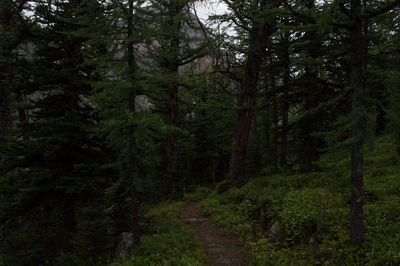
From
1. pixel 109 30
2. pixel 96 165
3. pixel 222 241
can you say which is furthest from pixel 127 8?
pixel 222 241

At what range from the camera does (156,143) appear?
30.1 feet

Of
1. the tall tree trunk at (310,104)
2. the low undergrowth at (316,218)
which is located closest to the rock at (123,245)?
the low undergrowth at (316,218)

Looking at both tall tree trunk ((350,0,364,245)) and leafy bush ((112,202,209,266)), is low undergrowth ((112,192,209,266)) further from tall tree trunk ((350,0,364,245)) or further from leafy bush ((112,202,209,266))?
tall tree trunk ((350,0,364,245))

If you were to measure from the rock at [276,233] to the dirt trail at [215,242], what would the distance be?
1.21 m

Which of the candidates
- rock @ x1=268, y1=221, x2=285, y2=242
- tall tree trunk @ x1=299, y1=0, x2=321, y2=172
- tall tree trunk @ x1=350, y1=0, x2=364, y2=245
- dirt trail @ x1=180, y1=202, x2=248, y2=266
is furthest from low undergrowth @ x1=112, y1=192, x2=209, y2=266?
tall tree trunk @ x1=299, y1=0, x2=321, y2=172

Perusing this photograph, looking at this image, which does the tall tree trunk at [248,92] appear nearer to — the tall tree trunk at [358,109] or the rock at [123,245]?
the rock at [123,245]

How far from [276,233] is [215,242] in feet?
7.88

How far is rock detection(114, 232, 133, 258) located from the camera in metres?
8.25

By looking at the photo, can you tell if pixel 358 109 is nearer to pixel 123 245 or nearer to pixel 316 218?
pixel 316 218

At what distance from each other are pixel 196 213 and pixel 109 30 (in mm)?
10079

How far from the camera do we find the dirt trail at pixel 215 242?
7668mm

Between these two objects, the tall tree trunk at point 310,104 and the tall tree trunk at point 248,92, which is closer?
the tall tree trunk at point 310,104

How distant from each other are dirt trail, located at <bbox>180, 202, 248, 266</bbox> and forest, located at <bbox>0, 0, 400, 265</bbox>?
1.13 ft

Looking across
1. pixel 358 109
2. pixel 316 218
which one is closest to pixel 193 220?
pixel 316 218
